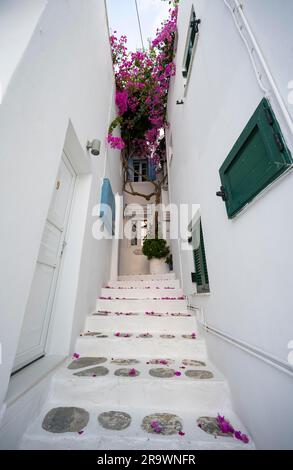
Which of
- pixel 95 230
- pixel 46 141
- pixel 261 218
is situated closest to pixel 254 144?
pixel 261 218

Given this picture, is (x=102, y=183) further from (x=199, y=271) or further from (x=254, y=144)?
(x=254, y=144)

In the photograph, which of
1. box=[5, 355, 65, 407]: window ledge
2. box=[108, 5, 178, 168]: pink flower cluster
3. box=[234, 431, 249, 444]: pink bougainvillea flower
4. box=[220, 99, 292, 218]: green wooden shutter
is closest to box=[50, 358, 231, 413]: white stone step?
box=[5, 355, 65, 407]: window ledge

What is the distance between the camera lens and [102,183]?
3.10 metres

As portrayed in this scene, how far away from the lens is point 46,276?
6.02 feet

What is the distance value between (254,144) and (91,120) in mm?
2309

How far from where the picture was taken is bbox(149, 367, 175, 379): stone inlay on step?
1541mm

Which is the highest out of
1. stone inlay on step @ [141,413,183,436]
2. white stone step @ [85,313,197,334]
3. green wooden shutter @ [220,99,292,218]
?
green wooden shutter @ [220,99,292,218]

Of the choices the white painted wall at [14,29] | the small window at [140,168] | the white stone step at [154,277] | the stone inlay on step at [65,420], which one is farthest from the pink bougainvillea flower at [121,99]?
the stone inlay on step at [65,420]

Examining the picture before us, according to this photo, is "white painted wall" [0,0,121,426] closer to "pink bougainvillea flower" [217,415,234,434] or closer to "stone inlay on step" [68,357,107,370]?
"stone inlay on step" [68,357,107,370]

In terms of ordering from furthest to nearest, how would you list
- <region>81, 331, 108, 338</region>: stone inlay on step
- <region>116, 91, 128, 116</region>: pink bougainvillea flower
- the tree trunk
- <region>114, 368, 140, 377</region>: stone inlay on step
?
the tree trunk, <region>116, 91, 128, 116</region>: pink bougainvillea flower, <region>81, 331, 108, 338</region>: stone inlay on step, <region>114, 368, 140, 377</region>: stone inlay on step

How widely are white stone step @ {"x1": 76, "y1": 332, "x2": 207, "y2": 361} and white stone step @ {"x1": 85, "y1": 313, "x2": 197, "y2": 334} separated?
0.94ft

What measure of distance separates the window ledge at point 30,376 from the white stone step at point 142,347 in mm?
335

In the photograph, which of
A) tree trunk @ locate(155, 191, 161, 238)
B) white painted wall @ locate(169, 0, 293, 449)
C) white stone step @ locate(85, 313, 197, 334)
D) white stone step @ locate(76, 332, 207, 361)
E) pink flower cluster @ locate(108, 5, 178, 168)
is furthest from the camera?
tree trunk @ locate(155, 191, 161, 238)

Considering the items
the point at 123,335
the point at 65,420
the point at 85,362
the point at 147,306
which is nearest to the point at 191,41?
the point at 147,306
